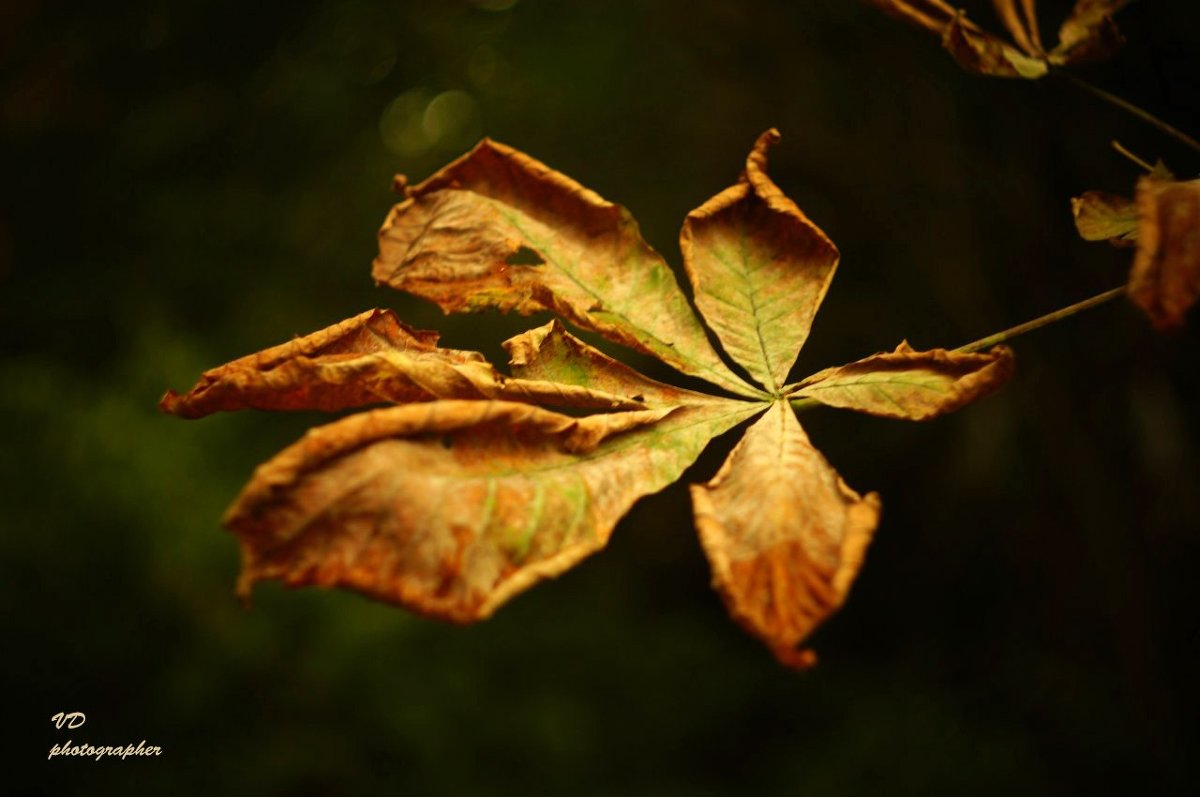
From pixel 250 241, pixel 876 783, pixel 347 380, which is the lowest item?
pixel 876 783

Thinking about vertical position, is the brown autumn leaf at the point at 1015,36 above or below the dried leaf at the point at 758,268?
above

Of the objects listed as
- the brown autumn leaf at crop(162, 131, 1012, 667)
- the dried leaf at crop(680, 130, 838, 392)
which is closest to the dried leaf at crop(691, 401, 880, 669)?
the brown autumn leaf at crop(162, 131, 1012, 667)

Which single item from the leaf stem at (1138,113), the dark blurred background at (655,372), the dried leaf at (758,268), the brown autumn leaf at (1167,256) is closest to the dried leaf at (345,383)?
the dried leaf at (758,268)

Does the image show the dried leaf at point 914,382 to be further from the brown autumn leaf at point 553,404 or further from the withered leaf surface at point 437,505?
the withered leaf surface at point 437,505

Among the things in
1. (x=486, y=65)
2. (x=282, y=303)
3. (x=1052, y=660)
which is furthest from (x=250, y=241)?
(x=1052, y=660)

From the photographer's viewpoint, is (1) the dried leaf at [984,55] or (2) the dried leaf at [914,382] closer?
(2) the dried leaf at [914,382]

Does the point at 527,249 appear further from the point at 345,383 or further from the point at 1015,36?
the point at 1015,36

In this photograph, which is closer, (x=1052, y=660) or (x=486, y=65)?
(x=1052, y=660)

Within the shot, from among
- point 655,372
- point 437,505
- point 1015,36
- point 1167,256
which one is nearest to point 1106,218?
point 1167,256

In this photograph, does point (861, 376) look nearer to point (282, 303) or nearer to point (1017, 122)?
point (1017, 122)
